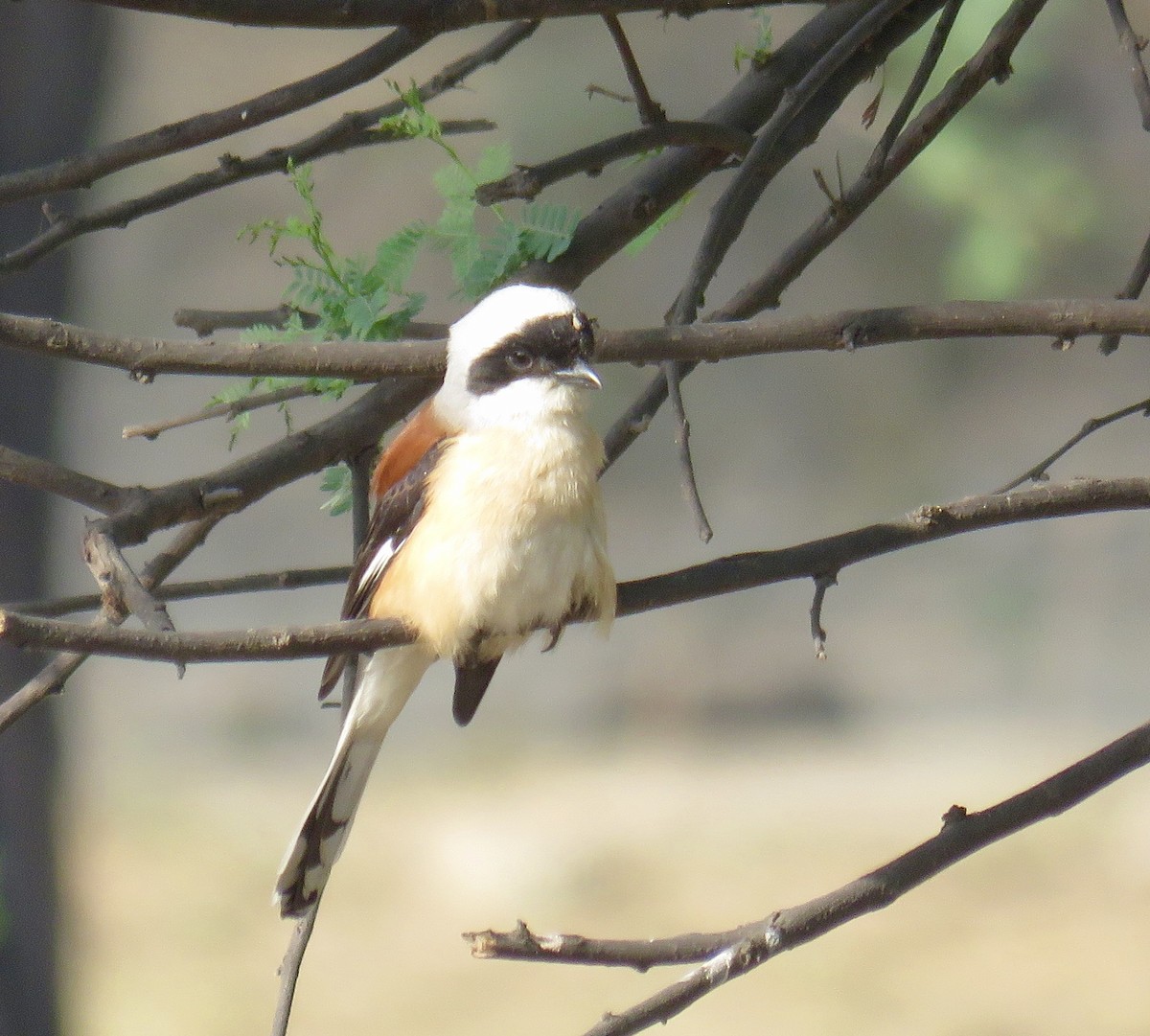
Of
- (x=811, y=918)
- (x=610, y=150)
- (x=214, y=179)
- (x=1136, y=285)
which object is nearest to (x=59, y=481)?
(x=214, y=179)

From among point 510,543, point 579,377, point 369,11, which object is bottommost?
point 510,543

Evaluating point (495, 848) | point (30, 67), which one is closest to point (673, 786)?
point (495, 848)

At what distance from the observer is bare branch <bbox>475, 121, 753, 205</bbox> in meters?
2.55

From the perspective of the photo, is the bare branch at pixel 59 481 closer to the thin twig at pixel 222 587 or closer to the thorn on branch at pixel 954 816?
the thin twig at pixel 222 587

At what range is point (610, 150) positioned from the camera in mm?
2703

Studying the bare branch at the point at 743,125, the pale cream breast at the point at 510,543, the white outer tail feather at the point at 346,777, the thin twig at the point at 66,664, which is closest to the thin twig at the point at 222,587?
the thin twig at the point at 66,664

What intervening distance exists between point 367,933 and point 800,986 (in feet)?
6.92

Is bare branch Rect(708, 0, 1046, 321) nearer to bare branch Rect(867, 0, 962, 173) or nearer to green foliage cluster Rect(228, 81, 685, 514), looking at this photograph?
bare branch Rect(867, 0, 962, 173)

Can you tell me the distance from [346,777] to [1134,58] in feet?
7.16

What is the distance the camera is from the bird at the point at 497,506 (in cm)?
250

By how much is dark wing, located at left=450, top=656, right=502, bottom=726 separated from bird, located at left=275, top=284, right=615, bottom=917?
0.03 m

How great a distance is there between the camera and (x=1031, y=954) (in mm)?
6191

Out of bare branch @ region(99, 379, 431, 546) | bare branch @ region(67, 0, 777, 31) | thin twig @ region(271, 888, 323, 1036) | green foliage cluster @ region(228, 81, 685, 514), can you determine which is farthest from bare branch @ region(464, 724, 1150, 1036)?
bare branch @ region(67, 0, 777, 31)

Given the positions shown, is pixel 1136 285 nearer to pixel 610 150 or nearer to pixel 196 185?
pixel 610 150
